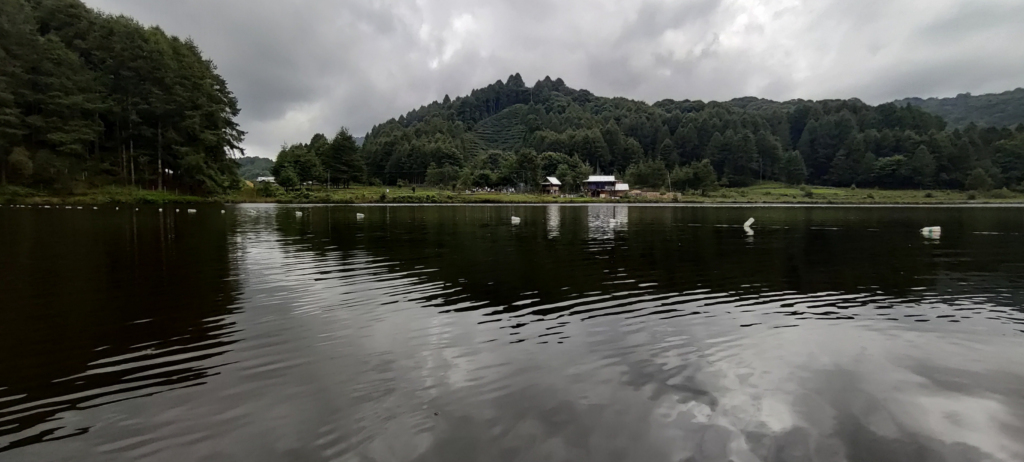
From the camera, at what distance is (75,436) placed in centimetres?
622

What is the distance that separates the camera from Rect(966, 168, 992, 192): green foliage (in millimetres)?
131125

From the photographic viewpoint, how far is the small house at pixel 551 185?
150125 millimetres

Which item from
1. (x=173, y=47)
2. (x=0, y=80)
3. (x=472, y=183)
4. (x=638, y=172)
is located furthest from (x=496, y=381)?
(x=638, y=172)

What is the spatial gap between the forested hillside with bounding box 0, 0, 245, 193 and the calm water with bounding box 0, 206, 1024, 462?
6409 centimetres

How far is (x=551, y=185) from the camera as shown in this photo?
150125 mm

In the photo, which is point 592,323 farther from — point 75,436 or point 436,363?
point 75,436

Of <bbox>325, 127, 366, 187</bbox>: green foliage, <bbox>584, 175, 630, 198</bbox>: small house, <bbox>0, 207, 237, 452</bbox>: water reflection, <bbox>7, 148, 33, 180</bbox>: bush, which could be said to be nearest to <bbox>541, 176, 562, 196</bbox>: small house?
<bbox>584, 175, 630, 198</bbox>: small house

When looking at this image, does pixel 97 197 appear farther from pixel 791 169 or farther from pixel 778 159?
pixel 778 159

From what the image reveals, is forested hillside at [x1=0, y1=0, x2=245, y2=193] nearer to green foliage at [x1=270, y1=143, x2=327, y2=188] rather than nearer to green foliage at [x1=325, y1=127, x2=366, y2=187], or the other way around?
green foliage at [x1=270, y1=143, x2=327, y2=188]

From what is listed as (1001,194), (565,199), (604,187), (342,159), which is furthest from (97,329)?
(1001,194)

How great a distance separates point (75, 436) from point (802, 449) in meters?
9.10

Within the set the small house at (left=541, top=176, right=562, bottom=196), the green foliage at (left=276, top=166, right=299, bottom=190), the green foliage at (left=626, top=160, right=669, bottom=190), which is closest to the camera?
the green foliage at (left=276, top=166, right=299, bottom=190)

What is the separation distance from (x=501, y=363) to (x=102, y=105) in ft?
295

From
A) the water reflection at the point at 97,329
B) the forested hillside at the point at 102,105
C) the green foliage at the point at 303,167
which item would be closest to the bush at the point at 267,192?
the forested hillside at the point at 102,105
